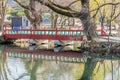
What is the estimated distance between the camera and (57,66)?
18125mm

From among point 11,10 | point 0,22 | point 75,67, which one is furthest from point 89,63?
point 11,10

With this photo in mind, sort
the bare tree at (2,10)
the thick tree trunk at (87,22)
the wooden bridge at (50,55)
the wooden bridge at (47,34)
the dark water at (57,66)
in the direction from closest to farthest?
the dark water at (57,66), the wooden bridge at (50,55), the thick tree trunk at (87,22), the wooden bridge at (47,34), the bare tree at (2,10)

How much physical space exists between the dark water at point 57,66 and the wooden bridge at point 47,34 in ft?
6.77

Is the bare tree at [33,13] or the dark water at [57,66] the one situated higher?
the bare tree at [33,13]

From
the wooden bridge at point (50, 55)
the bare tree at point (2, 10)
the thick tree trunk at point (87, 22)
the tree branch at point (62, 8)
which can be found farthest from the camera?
the bare tree at point (2, 10)

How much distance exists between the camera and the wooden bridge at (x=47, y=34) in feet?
85.0

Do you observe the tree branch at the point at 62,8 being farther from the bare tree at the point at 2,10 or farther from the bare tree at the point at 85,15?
the bare tree at the point at 2,10

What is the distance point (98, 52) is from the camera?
69.3 ft

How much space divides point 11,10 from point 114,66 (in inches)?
1435

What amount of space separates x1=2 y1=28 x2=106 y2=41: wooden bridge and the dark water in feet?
6.77

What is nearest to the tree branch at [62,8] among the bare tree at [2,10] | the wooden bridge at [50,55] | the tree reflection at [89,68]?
the wooden bridge at [50,55]

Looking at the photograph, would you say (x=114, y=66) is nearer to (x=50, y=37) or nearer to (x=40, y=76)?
(x=40, y=76)

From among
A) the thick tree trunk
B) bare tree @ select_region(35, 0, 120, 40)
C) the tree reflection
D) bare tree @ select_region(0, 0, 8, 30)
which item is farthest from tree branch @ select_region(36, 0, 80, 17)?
bare tree @ select_region(0, 0, 8, 30)

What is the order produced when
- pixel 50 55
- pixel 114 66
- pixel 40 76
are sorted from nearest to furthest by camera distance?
pixel 40 76 < pixel 114 66 < pixel 50 55
